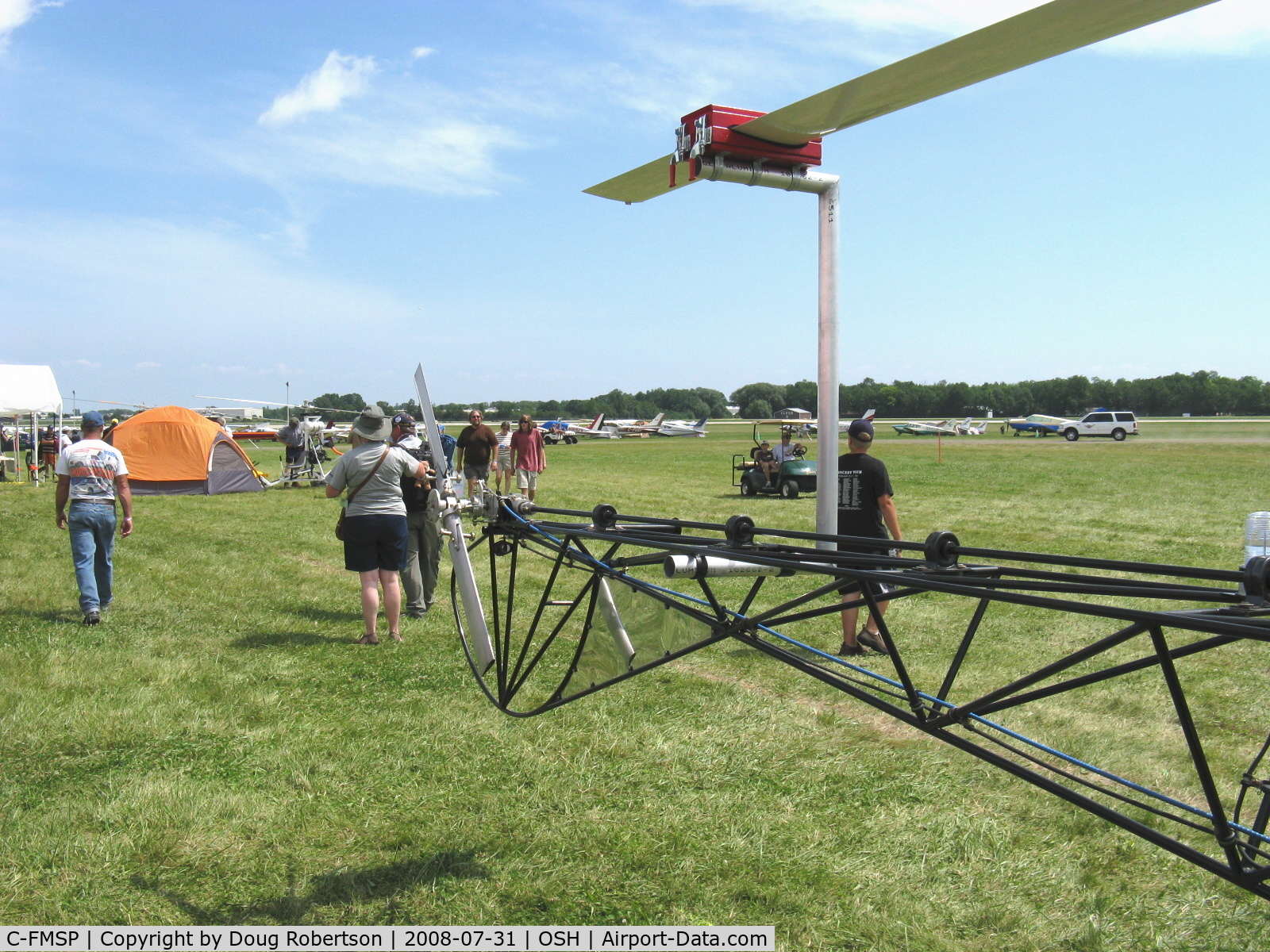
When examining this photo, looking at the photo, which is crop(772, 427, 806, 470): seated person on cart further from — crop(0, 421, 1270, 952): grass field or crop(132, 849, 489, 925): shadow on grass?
crop(132, 849, 489, 925): shadow on grass

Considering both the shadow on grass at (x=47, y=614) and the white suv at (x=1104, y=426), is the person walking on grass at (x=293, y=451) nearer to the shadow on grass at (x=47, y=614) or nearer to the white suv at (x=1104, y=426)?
the shadow on grass at (x=47, y=614)

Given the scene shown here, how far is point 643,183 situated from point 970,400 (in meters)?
128

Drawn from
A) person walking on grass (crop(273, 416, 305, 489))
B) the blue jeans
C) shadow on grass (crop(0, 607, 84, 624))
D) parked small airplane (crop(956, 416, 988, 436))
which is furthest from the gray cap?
parked small airplane (crop(956, 416, 988, 436))

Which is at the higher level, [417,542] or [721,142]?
[721,142]

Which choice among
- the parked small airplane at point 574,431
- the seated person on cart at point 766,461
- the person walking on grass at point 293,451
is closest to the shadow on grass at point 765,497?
the seated person on cart at point 766,461

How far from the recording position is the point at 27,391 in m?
21.8

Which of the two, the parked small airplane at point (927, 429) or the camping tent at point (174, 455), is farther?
the parked small airplane at point (927, 429)

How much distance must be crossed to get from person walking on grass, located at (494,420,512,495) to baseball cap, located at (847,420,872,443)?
11.3 metres

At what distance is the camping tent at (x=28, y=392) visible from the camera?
2127 cm

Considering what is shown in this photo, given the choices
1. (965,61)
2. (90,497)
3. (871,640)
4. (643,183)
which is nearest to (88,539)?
(90,497)

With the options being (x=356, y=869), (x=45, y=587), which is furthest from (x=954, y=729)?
(x=45, y=587)

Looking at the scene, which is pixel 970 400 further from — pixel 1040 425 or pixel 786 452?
pixel 786 452

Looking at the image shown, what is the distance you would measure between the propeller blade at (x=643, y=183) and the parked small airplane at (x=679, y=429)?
2589 inches

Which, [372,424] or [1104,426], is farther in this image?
[1104,426]
